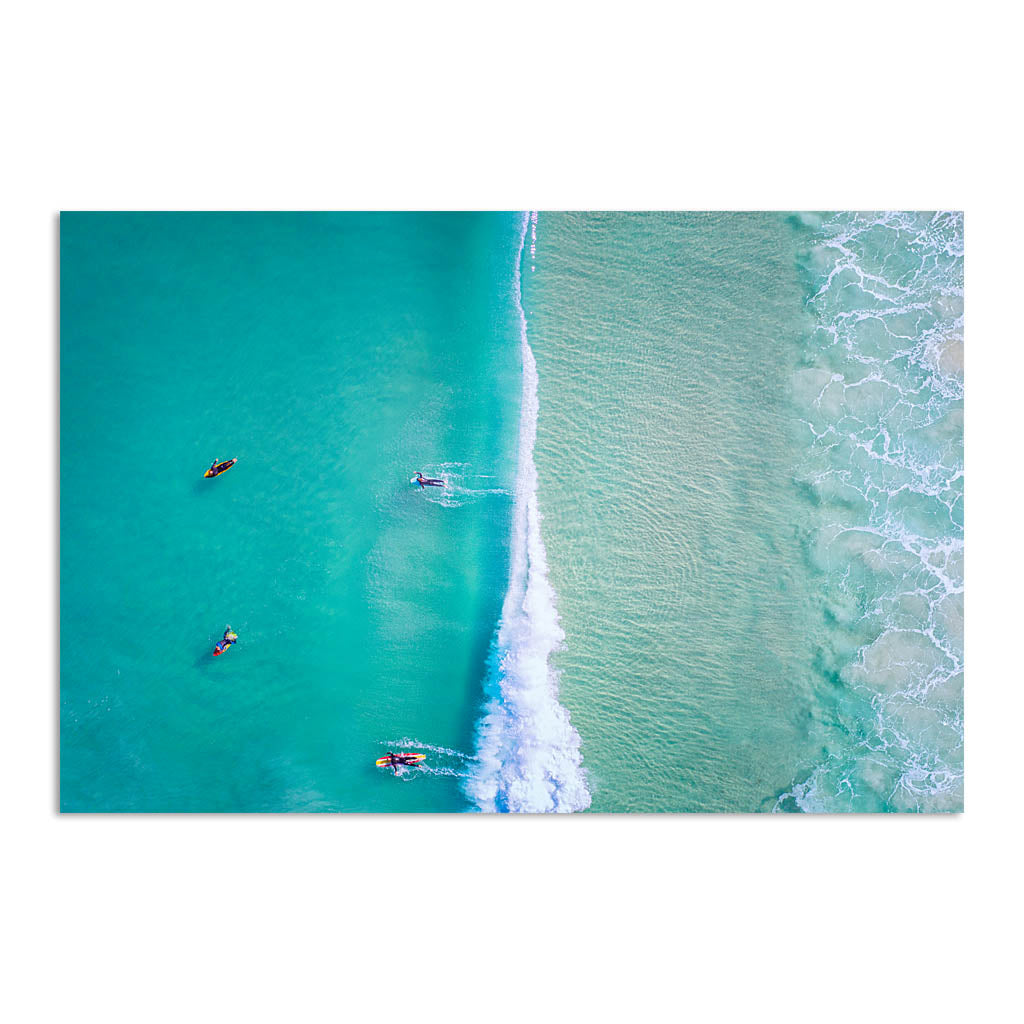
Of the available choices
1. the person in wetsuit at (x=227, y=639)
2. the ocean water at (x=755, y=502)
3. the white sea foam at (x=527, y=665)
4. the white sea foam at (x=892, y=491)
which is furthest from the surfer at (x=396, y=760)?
the white sea foam at (x=892, y=491)

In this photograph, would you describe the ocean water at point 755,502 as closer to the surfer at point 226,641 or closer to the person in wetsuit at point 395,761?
the person in wetsuit at point 395,761

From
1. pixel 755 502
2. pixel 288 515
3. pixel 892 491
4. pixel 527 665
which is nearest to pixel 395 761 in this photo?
pixel 527 665

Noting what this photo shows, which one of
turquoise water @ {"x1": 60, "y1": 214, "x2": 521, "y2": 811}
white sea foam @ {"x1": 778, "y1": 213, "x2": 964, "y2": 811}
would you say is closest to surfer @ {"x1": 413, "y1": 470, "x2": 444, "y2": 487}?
turquoise water @ {"x1": 60, "y1": 214, "x2": 521, "y2": 811}

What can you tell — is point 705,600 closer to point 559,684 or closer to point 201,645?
point 559,684

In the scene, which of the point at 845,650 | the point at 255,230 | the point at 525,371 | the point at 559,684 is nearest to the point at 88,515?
the point at 255,230

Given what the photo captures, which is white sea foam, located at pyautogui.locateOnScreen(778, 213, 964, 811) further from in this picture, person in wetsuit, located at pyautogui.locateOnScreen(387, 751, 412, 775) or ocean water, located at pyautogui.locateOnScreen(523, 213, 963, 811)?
person in wetsuit, located at pyautogui.locateOnScreen(387, 751, 412, 775)

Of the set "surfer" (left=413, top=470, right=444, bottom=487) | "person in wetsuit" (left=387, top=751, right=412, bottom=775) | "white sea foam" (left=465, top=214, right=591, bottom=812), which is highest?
"surfer" (left=413, top=470, right=444, bottom=487)
